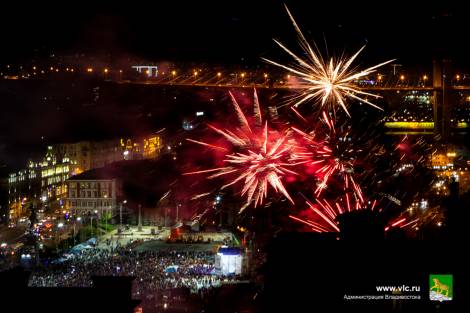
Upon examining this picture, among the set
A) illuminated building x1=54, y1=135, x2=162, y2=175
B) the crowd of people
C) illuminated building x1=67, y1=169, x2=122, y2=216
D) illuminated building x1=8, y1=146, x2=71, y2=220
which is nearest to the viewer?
the crowd of people

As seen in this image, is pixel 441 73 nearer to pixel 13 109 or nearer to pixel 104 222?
pixel 104 222

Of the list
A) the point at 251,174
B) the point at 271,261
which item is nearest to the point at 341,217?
the point at 271,261

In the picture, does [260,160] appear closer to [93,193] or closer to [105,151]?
[93,193]

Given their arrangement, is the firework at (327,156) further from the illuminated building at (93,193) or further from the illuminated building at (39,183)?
the illuminated building at (39,183)

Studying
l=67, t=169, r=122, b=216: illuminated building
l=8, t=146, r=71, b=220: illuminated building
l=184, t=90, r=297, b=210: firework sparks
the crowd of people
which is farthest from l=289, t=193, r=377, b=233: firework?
l=8, t=146, r=71, b=220: illuminated building

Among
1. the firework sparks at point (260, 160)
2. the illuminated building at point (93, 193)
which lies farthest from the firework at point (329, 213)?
the illuminated building at point (93, 193)

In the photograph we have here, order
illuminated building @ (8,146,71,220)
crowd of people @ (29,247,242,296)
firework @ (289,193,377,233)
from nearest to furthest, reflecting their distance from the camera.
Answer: firework @ (289,193,377,233) → crowd of people @ (29,247,242,296) → illuminated building @ (8,146,71,220)

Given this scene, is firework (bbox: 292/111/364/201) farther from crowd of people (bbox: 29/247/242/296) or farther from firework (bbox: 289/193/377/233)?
crowd of people (bbox: 29/247/242/296)

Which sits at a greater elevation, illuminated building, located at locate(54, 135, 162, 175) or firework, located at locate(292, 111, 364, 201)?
illuminated building, located at locate(54, 135, 162, 175)

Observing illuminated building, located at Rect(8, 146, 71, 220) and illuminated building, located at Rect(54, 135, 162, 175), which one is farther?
illuminated building, located at Rect(54, 135, 162, 175)
